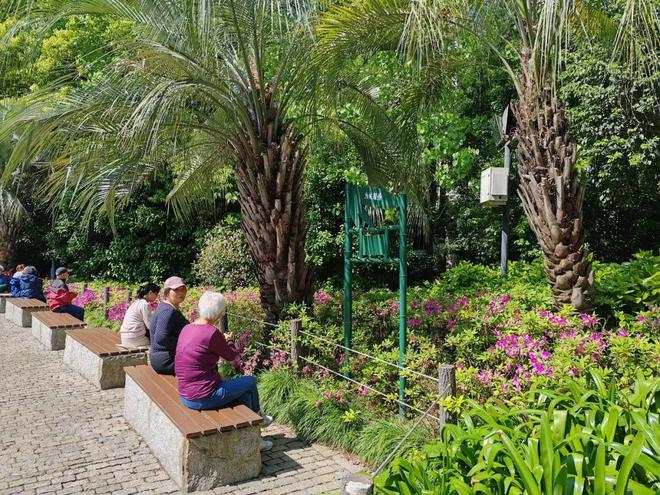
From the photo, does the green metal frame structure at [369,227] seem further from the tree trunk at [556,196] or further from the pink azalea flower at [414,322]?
the tree trunk at [556,196]

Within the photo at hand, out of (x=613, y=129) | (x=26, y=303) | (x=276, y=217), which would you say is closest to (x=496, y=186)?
(x=276, y=217)

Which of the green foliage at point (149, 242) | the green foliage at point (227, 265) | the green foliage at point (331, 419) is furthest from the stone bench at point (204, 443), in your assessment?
the green foliage at point (149, 242)

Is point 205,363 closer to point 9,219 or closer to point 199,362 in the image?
point 199,362

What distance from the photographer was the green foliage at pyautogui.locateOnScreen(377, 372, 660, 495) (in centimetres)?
232

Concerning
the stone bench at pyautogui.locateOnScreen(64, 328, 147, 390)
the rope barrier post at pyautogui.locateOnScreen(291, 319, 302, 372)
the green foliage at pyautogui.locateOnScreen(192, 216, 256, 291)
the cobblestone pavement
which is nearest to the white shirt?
the stone bench at pyautogui.locateOnScreen(64, 328, 147, 390)

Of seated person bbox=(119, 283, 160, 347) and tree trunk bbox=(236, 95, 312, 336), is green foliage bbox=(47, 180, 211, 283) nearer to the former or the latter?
seated person bbox=(119, 283, 160, 347)

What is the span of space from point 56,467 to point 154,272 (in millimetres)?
12983

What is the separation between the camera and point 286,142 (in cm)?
653

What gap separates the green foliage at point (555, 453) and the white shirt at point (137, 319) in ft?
15.3

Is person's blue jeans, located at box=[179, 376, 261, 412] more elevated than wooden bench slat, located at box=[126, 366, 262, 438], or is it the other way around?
person's blue jeans, located at box=[179, 376, 261, 412]

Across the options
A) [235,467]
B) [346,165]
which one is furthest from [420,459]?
[346,165]

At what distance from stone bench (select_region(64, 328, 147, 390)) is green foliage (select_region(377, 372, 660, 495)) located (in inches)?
180

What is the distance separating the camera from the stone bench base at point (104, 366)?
6457 mm

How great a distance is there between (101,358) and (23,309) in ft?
20.9
